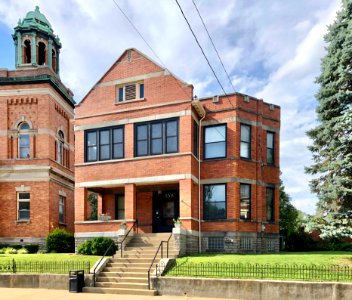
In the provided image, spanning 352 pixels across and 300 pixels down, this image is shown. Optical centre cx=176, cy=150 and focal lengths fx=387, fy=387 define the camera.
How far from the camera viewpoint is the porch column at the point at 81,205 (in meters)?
20.9

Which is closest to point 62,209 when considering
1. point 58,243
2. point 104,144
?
point 58,243

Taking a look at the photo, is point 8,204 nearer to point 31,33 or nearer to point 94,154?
point 94,154

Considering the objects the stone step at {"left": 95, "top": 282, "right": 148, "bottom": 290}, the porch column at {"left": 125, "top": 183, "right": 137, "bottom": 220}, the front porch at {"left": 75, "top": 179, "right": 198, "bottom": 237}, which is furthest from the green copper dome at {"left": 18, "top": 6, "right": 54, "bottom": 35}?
the stone step at {"left": 95, "top": 282, "right": 148, "bottom": 290}

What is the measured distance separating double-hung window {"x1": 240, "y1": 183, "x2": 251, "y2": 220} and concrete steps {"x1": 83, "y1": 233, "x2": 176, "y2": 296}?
4.27m

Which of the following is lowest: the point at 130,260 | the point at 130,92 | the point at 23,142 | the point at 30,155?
the point at 130,260

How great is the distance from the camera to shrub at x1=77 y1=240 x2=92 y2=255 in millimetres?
18438

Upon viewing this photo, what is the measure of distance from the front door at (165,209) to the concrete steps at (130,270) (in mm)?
2618

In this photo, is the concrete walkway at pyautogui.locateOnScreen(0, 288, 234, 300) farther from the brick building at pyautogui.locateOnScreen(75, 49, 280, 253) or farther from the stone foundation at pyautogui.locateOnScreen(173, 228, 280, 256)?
the brick building at pyautogui.locateOnScreen(75, 49, 280, 253)

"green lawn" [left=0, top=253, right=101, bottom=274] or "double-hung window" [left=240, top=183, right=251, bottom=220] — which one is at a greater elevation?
"double-hung window" [left=240, top=183, right=251, bottom=220]

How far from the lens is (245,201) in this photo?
2036 centimetres

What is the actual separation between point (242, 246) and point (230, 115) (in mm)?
6792

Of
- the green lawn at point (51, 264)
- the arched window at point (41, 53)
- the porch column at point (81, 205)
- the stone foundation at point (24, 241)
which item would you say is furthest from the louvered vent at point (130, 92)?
the arched window at point (41, 53)

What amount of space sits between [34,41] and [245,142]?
18.2 m

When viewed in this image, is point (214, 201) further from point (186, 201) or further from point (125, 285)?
point (125, 285)
